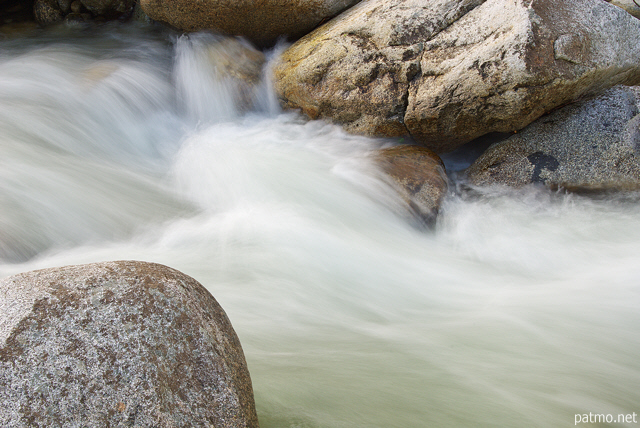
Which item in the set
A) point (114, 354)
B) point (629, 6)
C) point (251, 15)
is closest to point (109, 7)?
point (251, 15)

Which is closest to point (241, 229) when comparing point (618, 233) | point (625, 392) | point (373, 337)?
point (373, 337)

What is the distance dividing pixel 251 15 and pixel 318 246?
130 inches

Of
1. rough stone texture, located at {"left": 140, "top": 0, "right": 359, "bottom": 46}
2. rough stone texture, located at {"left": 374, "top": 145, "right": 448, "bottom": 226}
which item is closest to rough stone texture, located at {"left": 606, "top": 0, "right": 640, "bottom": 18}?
rough stone texture, located at {"left": 140, "top": 0, "right": 359, "bottom": 46}

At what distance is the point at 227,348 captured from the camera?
5.90ft

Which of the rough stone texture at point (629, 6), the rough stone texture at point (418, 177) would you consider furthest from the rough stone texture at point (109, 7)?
the rough stone texture at point (629, 6)

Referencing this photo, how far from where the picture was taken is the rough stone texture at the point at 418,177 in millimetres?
4316

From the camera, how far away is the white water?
2.32m

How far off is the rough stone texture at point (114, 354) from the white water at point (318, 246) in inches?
21.1

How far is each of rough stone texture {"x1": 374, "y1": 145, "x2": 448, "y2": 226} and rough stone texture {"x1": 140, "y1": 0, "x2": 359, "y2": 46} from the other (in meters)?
2.09

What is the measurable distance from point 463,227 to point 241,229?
83.8 inches

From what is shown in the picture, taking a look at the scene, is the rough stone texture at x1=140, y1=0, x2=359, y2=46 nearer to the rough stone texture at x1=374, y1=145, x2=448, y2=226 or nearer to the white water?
the white water

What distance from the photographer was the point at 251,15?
5512 millimetres

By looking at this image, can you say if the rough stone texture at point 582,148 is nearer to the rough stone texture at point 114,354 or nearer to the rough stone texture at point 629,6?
the rough stone texture at point 114,354

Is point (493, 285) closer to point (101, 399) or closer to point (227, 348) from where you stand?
point (227, 348)
